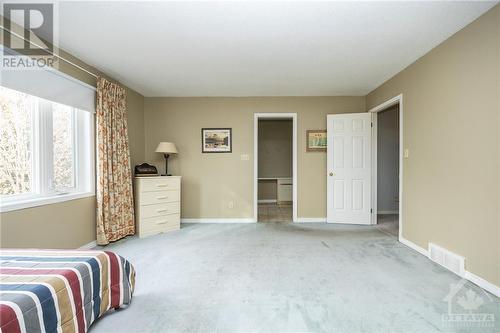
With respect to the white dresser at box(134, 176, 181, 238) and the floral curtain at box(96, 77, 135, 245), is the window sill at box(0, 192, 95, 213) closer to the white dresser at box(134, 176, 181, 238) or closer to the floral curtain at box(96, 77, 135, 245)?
the floral curtain at box(96, 77, 135, 245)

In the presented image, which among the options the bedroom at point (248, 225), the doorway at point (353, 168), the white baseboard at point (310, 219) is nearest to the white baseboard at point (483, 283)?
the bedroom at point (248, 225)

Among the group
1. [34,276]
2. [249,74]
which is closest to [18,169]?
[34,276]

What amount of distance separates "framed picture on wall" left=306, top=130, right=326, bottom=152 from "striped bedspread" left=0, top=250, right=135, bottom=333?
346 centimetres

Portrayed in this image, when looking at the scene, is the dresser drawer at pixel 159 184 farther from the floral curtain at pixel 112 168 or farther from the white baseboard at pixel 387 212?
the white baseboard at pixel 387 212

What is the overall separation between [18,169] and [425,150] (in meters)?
4.38

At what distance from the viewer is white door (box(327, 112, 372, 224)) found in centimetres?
394

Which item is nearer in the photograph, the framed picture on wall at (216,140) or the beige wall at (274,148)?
the framed picture on wall at (216,140)

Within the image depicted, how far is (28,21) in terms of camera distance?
2.01 meters

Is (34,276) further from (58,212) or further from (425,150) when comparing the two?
(425,150)

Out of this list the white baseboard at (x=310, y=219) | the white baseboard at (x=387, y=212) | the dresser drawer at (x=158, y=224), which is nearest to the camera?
the dresser drawer at (x=158, y=224)

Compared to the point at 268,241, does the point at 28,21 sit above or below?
above

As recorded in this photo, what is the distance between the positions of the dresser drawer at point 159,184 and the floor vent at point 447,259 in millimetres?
3554

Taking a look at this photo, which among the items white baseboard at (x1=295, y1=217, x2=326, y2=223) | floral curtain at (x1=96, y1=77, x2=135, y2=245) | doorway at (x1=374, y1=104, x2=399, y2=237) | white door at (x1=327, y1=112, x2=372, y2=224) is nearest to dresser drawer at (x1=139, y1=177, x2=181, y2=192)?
floral curtain at (x1=96, y1=77, x2=135, y2=245)

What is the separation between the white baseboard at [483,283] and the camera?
181cm
